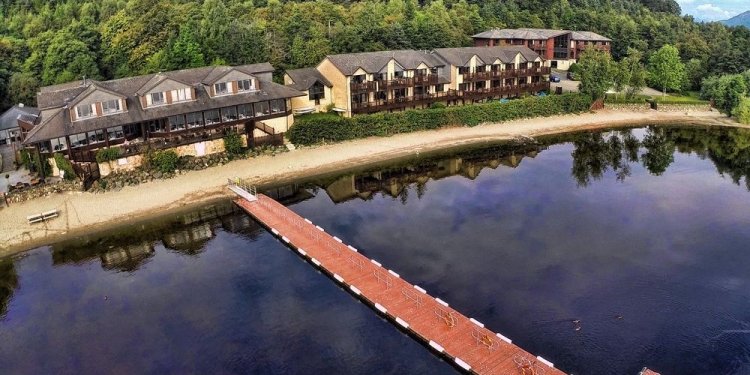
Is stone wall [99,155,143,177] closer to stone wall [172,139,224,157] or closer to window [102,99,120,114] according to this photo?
stone wall [172,139,224,157]

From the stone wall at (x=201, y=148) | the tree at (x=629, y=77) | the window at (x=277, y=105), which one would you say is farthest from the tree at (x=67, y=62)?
the tree at (x=629, y=77)

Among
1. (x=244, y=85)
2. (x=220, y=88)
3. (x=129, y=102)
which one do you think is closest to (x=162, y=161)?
(x=129, y=102)

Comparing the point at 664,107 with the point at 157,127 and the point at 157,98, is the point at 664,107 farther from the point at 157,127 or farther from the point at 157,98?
the point at 157,127

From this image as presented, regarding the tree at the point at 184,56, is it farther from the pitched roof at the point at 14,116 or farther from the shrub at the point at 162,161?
the shrub at the point at 162,161

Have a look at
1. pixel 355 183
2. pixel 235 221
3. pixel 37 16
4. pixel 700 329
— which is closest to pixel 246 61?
pixel 355 183

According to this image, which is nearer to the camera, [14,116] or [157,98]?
[157,98]

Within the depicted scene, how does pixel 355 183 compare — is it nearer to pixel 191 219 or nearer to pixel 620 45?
pixel 191 219

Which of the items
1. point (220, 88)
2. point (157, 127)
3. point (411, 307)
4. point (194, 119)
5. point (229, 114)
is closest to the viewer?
point (411, 307)

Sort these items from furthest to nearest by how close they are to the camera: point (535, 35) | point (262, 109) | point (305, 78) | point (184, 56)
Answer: point (535, 35) → point (184, 56) → point (305, 78) → point (262, 109)
